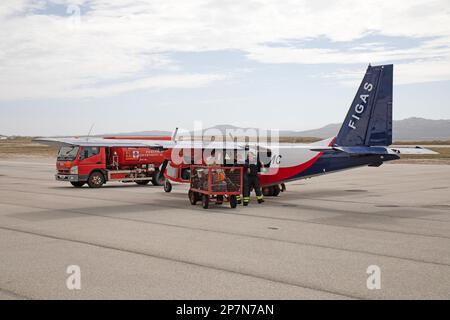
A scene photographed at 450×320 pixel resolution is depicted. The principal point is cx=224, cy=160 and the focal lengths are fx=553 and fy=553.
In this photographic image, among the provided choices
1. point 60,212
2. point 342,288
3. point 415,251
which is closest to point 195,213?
point 60,212

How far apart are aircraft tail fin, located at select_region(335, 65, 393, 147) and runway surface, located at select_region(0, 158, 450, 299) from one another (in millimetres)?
2329

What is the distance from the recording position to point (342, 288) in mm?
8141

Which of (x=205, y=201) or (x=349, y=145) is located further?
(x=349, y=145)

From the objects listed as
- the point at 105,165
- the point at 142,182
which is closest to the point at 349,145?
the point at 142,182

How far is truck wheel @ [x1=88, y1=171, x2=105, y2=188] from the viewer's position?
87.6 feet

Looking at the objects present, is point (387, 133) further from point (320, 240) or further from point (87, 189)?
point (87, 189)

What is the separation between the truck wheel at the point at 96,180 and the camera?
87.6 ft

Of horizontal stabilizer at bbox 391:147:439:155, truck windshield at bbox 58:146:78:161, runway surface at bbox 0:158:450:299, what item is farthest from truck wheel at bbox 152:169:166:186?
horizontal stabilizer at bbox 391:147:439:155

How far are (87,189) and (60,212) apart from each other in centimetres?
894

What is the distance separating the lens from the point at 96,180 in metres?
26.9

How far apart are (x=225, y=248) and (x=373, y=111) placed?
11.3 metres

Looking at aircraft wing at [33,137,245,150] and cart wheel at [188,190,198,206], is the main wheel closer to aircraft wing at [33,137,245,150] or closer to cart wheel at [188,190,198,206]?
aircraft wing at [33,137,245,150]

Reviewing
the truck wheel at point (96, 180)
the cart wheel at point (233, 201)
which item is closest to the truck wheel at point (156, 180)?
the truck wheel at point (96, 180)

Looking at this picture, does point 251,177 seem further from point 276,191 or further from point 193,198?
point 276,191
